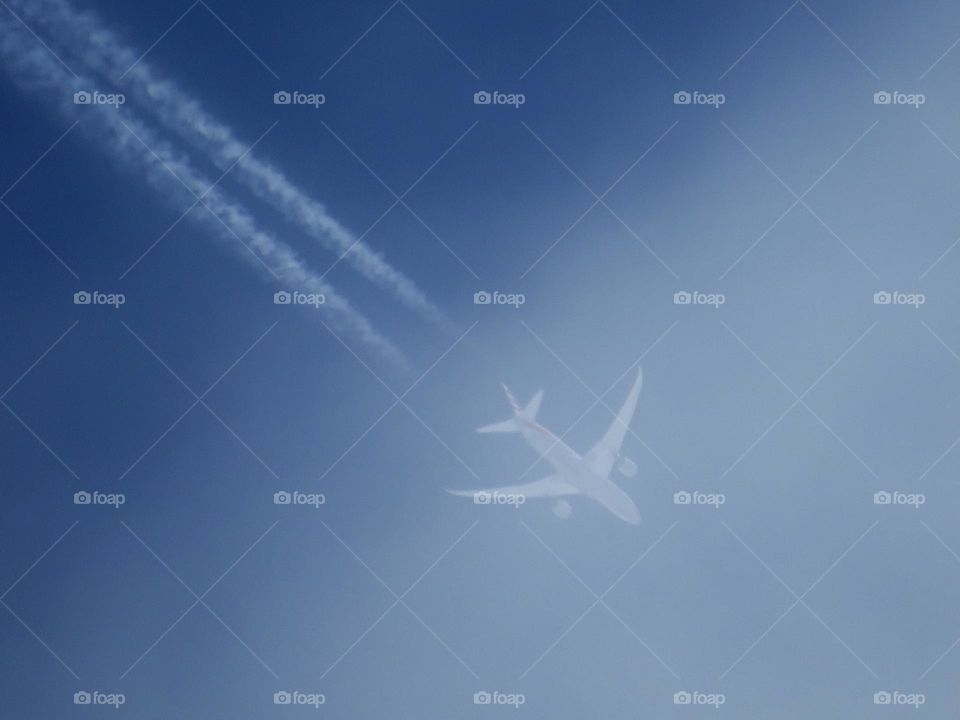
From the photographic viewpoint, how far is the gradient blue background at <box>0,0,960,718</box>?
8.80 ft

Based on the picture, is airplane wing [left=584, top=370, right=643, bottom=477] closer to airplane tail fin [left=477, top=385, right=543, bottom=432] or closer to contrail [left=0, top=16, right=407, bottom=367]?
airplane tail fin [left=477, top=385, right=543, bottom=432]

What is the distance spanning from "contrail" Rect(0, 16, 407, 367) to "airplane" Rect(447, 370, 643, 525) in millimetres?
357

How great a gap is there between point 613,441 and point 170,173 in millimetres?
1345

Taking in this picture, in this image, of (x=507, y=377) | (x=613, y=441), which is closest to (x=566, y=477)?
(x=613, y=441)

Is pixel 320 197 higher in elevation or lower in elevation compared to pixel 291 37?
lower

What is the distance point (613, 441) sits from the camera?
270 cm

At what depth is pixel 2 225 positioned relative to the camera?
8.91 feet

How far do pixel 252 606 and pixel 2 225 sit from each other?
3.89 feet

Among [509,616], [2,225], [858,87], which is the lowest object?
[509,616]

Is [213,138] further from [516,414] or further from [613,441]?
[613,441]

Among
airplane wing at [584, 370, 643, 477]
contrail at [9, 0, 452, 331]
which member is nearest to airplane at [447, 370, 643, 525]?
airplane wing at [584, 370, 643, 477]

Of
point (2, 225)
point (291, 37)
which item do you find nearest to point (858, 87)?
point (291, 37)

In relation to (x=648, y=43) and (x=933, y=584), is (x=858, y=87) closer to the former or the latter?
(x=648, y=43)

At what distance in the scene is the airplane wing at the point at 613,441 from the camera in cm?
269
